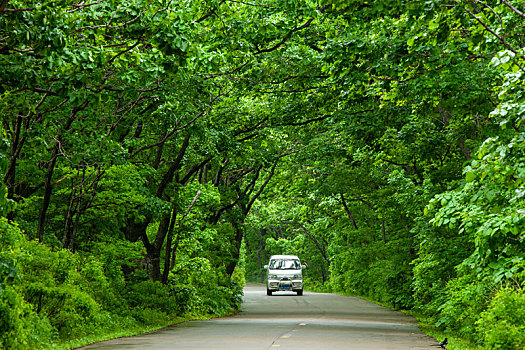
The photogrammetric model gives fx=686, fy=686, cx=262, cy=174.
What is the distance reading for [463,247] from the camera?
18.3 m

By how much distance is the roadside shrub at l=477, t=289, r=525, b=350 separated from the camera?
11.2 m

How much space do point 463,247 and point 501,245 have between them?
7.23m

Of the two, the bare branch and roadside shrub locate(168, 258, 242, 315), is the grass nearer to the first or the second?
roadside shrub locate(168, 258, 242, 315)

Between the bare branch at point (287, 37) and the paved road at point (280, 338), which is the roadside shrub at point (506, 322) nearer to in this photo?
the paved road at point (280, 338)

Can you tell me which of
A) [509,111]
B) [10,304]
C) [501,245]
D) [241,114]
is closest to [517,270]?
[501,245]

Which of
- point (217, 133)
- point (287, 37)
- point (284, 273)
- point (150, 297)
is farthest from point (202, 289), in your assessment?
point (284, 273)

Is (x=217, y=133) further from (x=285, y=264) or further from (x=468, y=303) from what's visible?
→ (x=285, y=264)

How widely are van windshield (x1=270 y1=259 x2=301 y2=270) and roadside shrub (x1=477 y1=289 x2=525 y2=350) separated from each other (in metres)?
34.1

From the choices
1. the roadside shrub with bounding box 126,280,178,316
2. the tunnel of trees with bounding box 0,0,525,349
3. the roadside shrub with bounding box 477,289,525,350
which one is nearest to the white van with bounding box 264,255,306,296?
the tunnel of trees with bounding box 0,0,525,349

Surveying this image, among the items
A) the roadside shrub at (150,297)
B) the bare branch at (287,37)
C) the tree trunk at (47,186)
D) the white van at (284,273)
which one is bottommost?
the roadside shrub at (150,297)

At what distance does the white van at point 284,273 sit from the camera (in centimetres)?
4650

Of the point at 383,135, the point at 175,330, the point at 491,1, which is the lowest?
the point at 175,330

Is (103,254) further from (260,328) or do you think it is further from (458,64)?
(458,64)

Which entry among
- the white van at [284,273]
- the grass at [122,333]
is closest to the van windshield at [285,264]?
the white van at [284,273]
